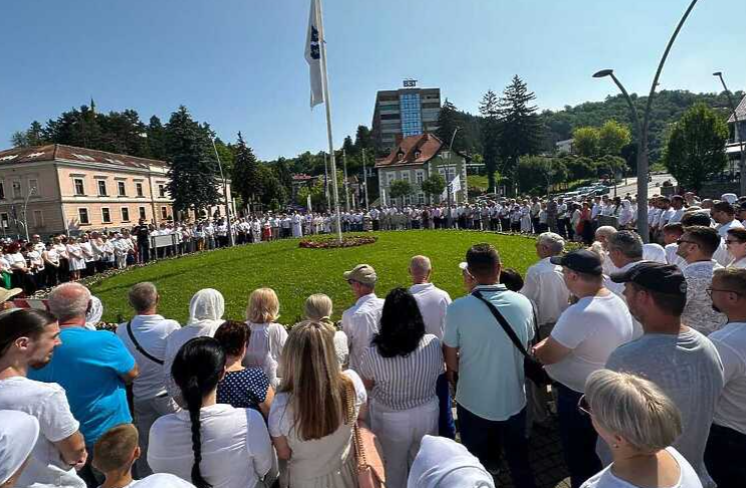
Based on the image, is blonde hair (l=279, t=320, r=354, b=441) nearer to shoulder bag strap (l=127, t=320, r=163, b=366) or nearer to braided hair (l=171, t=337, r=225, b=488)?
braided hair (l=171, t=337, r=225, b=488)

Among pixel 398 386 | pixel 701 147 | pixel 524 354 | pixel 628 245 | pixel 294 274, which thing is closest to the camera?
pixel 398 386

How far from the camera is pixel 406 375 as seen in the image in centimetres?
333

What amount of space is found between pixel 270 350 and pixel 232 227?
25.7 m

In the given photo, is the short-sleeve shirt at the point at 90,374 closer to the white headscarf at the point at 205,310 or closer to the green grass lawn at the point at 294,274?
the white headscarf at the point at 205,310

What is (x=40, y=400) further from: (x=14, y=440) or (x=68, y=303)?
(x=68, y=303)

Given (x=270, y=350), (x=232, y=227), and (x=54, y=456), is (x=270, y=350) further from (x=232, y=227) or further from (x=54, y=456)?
(x=232, y=227)

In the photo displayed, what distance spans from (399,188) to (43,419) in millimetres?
67262

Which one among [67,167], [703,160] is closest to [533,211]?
[703,160]

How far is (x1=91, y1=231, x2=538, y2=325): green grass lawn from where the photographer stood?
10.7 meters

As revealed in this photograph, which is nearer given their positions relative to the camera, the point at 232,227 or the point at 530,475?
the point at 530,475

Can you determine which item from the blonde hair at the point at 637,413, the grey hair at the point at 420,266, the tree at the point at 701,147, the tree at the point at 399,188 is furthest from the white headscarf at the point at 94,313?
the tree at the point at 399,188

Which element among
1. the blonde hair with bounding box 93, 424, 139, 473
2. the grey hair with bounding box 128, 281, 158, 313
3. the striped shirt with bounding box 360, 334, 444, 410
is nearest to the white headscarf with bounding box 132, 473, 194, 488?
the blonde hair with bounding box 93, 424, 139, 473

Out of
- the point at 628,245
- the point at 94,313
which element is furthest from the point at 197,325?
the point at 628,245

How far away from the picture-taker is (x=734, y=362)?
2.69m
